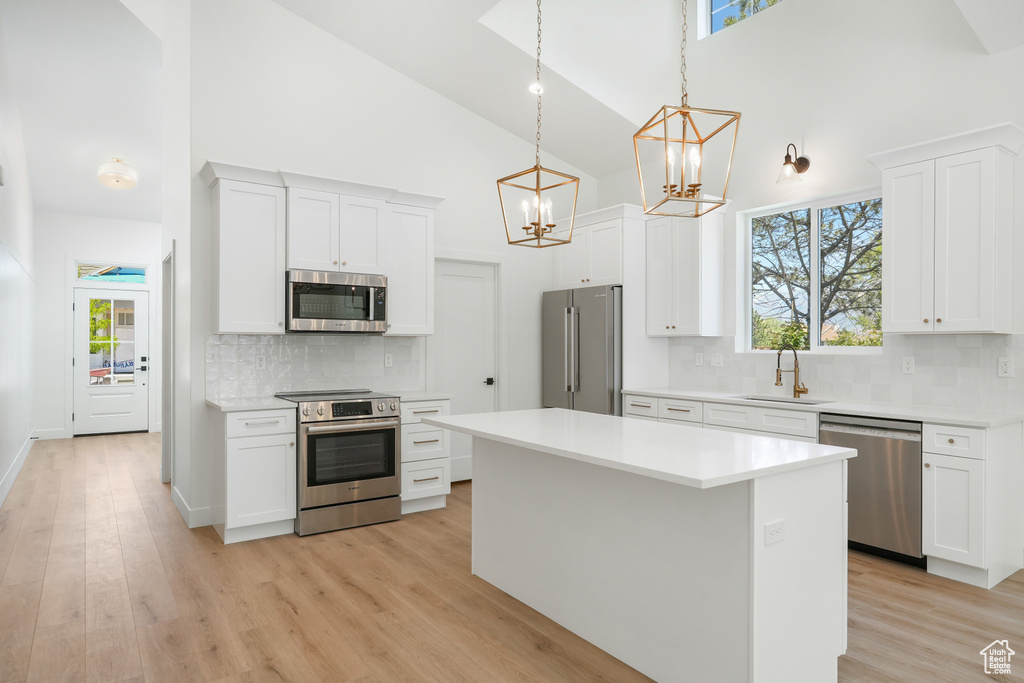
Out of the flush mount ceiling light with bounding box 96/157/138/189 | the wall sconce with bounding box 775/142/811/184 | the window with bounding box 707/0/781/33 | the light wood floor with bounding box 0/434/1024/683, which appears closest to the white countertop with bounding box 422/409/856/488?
the light wood floor with bounding box 0/434/1024/683

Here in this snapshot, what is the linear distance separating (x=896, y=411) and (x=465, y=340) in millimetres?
3470

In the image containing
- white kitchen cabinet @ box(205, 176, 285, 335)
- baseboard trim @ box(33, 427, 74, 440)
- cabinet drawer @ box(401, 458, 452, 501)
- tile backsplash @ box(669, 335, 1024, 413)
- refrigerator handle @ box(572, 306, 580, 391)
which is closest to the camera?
tile backsplash @ box(669, 335, 1024, 413)

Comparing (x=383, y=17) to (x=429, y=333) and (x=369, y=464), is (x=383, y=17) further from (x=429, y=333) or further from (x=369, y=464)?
(x=369, y=464)

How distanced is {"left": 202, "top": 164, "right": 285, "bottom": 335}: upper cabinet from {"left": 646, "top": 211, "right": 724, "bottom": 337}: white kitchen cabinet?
3.06m

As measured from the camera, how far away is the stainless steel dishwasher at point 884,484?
3469mm

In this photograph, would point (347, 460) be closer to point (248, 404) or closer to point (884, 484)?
point (248, 404)

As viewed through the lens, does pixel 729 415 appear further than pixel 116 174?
No

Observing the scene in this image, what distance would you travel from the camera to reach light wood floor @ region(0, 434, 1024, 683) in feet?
8.11

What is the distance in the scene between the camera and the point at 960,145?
3.45 meters

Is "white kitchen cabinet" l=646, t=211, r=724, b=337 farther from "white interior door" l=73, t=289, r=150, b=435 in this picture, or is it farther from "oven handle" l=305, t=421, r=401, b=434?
"white interior door" l=73, t=289, r=150, b=435

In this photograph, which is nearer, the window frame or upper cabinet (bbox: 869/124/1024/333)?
upper cabinet (bbox: 869/124/1024/333)

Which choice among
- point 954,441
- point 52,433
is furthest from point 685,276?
point 52,433

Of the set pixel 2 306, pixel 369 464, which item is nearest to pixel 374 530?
pixel 369 464

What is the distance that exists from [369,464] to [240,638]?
1.78 metres
